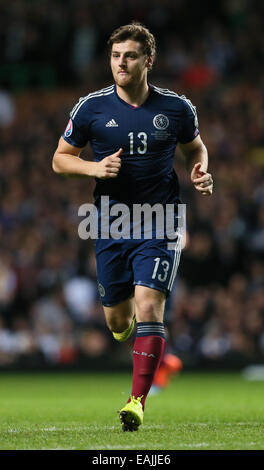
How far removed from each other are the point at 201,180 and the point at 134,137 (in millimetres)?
570

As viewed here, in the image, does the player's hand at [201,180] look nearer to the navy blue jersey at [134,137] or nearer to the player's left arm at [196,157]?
the player's left arm at [196,157]

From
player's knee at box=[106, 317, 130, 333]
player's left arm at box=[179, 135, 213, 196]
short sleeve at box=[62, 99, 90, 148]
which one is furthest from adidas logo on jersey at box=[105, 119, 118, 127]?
player's knee at box=[106, 317, 130, 333]

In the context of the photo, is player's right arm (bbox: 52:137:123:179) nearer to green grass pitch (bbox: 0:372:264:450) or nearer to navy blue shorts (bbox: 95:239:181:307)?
navy blue shorts (bbox: 95:239:181:307)

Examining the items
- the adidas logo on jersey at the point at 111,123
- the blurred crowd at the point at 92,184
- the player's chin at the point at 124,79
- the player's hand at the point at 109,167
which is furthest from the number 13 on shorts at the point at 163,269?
the blurred crowd at the point at 92,184

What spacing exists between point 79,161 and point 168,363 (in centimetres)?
348

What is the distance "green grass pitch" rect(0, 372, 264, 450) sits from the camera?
17.6 ft

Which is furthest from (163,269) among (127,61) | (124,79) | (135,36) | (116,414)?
(116,414)

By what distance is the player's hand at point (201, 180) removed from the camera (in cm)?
632

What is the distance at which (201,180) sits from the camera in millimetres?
6312

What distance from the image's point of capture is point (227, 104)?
694 inches

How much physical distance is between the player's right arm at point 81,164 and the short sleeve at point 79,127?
0.13 feet

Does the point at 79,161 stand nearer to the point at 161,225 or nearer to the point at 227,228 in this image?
the point at 161,225

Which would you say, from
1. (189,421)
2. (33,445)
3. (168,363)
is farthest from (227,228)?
(33,445)

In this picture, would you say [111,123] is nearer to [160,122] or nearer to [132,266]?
[160,122]
